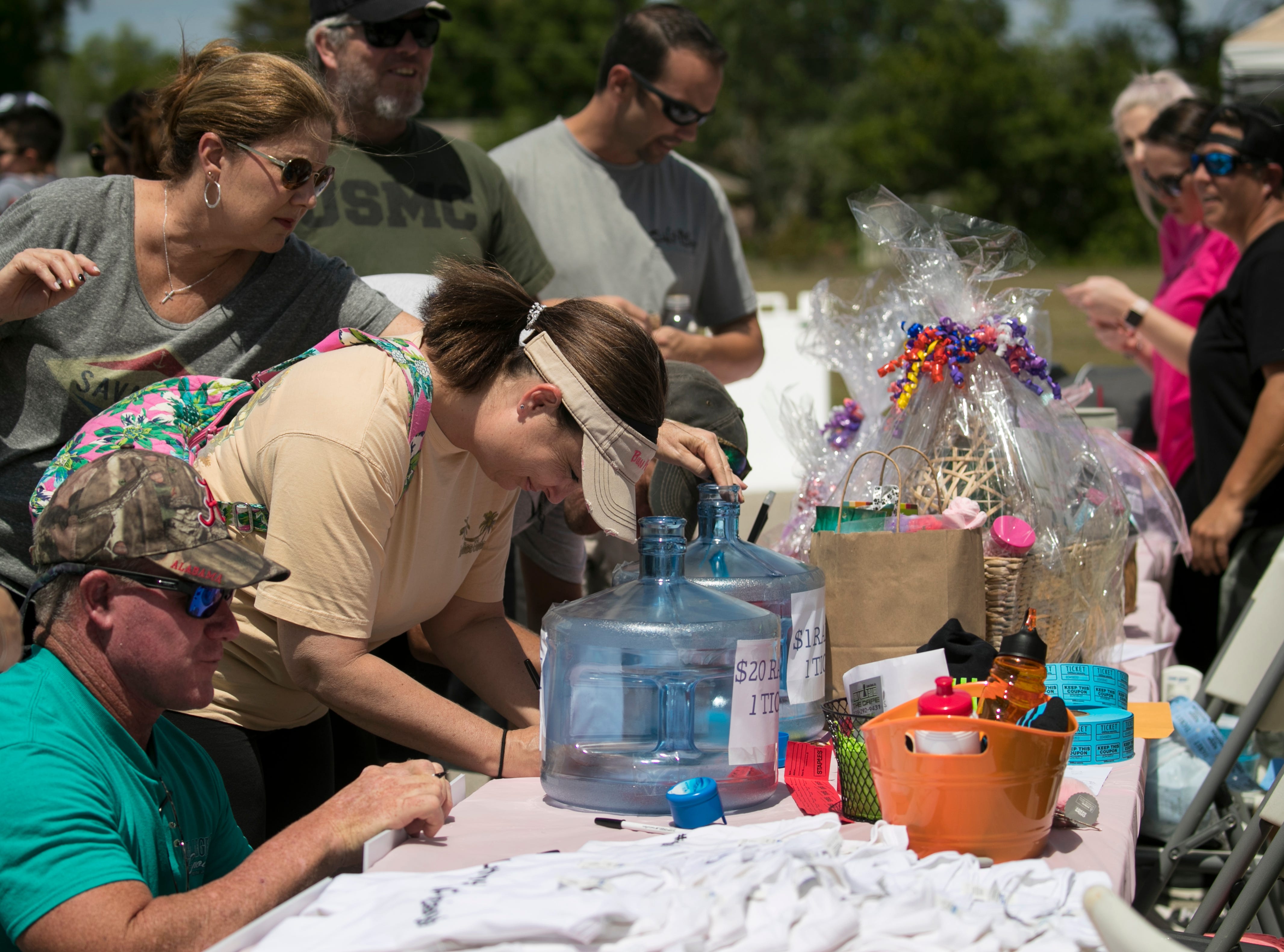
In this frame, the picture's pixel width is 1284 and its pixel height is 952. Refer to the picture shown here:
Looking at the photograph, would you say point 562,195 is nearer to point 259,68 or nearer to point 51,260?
point 259,68

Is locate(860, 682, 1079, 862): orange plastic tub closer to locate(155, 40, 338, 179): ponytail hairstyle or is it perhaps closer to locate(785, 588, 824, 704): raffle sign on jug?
locate(785, 588, 824, 704): raffle sign on jug

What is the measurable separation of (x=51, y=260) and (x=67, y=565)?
0.83m

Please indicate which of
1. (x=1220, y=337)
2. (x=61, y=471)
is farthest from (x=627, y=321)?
(x=1220, y=337)

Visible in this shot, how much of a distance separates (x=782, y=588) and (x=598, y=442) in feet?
1.25

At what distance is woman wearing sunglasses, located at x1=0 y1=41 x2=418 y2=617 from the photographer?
7.19 ft

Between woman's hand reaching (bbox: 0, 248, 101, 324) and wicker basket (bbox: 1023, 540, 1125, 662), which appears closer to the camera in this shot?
woman's hand reaching (bbox: 0, 248, 101, 324)

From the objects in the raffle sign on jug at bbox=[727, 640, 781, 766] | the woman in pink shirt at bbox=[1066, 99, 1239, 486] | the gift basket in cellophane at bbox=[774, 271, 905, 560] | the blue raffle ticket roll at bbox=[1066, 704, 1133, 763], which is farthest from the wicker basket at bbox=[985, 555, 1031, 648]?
the woman in pink shirt at bbox=[1066, 99, 1239, 486]

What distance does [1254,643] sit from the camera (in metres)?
2.91

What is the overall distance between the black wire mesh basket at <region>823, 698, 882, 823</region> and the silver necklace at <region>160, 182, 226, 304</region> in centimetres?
152

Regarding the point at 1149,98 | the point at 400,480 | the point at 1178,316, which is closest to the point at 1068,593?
the point at 400,480

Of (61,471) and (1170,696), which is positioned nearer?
(61,471)

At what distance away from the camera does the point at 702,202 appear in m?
3.95

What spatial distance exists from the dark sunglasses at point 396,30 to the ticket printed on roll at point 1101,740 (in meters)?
2.38

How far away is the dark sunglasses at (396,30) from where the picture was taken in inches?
124
